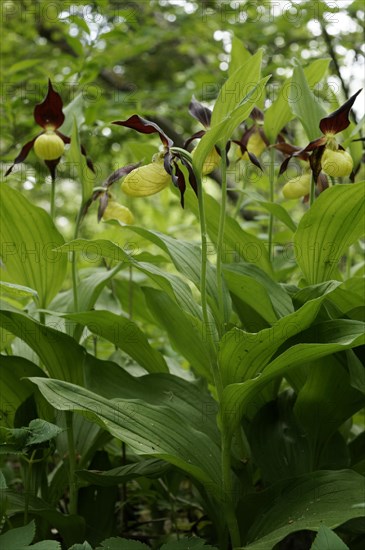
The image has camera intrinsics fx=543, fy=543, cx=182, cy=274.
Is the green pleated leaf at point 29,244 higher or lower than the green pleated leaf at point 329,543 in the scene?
higher

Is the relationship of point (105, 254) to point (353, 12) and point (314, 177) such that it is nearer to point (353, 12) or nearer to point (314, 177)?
point (314, 177)

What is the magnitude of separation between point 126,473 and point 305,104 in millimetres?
825

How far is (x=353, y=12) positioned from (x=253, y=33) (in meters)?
0.49

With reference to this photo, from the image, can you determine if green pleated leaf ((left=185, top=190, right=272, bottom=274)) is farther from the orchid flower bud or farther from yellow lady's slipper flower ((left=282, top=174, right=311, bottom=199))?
the orchid flower bud

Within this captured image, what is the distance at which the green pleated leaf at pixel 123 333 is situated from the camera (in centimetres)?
101

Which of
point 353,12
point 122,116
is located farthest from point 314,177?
point 353,12

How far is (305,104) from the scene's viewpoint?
3.79 feet

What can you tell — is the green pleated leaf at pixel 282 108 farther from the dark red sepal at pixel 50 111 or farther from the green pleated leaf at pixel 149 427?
the green pleated leaf at pixel 149 427

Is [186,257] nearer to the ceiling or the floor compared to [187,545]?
nearer to the ceiling

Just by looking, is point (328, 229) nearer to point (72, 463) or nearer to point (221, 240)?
point (221, 240)

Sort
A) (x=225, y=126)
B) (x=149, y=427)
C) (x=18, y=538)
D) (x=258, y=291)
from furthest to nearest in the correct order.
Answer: (x=258, y=291), (x=149, y=427), (x=225, y=126), (x=18, y=538)

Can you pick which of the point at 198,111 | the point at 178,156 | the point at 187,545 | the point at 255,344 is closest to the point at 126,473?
the point at 187,545

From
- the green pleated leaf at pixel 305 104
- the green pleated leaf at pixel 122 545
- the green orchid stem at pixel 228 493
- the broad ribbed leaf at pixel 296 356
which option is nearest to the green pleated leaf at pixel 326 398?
the broad ribbed leaf at pixel 296 356

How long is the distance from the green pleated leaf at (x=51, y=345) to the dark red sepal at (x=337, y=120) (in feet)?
2.07
